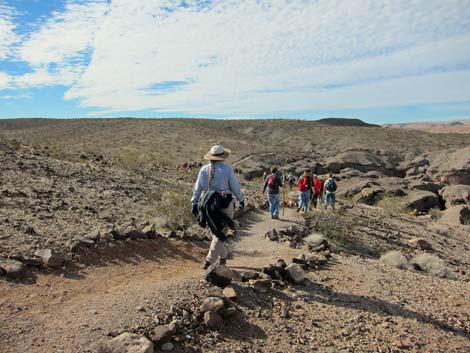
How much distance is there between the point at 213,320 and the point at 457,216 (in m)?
16.1

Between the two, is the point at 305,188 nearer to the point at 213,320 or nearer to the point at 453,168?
the point at 213,320

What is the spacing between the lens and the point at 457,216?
57.7ft

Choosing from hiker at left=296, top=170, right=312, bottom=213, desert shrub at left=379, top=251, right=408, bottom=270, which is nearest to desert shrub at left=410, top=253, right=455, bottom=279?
desert shrub at left=379, top=251, right=408, bottom=270

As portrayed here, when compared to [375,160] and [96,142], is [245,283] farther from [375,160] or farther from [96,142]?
[96,142]

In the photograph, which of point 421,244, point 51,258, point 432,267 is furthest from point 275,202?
point 51,258

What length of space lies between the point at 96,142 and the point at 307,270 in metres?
44.8

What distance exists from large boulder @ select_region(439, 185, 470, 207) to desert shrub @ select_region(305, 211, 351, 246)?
11725mm

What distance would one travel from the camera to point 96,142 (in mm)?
47969

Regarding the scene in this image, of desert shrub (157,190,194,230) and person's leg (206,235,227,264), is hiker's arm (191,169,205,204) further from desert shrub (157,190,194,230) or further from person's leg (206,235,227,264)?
desert shrub (157,190,194,230)

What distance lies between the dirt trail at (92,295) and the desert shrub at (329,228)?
312 cm

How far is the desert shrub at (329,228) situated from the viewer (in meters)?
10.5

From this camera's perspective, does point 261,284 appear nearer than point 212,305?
No

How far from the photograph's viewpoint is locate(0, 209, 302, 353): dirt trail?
13.6ft

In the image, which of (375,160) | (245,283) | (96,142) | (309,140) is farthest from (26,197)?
(309,140)
